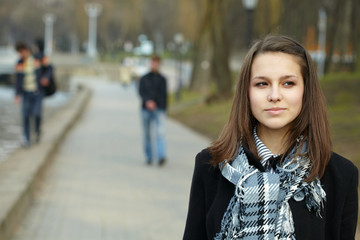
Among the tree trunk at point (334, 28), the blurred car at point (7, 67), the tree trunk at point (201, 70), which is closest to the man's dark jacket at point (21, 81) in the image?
the tree trunk at point (334, 28)

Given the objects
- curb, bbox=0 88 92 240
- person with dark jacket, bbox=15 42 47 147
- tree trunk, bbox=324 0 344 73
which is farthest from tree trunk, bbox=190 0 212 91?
person with dark jacket, bbox=15 42 47 147

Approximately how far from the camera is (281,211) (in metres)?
2.39

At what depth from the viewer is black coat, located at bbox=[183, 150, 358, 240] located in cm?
245

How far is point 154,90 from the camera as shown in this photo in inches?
458

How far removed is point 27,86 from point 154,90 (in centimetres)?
233

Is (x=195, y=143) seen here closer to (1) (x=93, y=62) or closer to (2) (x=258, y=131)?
(2) (x=258, y=131)

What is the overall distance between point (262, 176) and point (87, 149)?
40.5ft

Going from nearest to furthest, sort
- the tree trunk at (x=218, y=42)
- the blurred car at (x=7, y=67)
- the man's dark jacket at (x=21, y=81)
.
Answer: the man's dark jacket at (x=21, y=81), the tree trunk at (x=218, y=42), the blurred car at (x=7, y=67)

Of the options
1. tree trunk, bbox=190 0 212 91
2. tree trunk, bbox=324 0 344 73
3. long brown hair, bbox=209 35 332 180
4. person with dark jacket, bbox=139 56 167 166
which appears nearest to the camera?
long brown hair, bbox=209 35 332 180

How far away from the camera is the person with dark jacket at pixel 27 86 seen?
12461mm

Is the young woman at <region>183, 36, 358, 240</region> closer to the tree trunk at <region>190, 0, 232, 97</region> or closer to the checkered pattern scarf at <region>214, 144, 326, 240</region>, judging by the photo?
the checkered pattern scarf at <region>214, 144, 326, 240</region>

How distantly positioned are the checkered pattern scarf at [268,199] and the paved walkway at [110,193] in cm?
465

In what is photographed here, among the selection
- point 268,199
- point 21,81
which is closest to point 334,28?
point 21,81

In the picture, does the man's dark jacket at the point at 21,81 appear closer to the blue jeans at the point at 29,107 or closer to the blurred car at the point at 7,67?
the blue jeans at the point at 29,107
